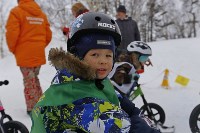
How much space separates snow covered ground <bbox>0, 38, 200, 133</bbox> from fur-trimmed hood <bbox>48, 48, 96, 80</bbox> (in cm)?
352

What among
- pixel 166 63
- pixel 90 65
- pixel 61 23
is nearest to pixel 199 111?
pixel 90 65

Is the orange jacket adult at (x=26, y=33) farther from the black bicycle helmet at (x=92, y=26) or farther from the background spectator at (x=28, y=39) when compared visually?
the black bicycle helmet at (x=92, y=26)

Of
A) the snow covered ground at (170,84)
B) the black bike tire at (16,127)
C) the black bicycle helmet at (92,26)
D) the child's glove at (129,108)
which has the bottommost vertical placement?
the snow covered ground at (170,84)

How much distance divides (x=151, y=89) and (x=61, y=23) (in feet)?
62.4

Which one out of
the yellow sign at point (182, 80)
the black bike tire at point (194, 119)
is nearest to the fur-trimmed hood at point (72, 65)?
the black bike tire at point (194, 119)

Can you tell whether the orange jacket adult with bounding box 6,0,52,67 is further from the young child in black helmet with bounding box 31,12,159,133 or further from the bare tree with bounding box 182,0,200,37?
the bare tree with bounding box 182,0,200,37

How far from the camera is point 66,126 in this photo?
1631mm

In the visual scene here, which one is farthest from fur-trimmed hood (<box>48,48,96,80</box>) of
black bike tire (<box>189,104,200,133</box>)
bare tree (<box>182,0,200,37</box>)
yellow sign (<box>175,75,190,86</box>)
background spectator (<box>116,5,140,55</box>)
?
bare tree (<box>182,0,200,37</box>)

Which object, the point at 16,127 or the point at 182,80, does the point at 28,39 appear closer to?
A: the point at 16,127

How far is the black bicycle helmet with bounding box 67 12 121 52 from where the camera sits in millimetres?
1822

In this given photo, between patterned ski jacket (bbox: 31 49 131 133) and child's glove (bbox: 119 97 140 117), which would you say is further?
child's glove (bbox: 119 97 140 117)

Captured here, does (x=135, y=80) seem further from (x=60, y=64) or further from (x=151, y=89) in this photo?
(x=151, y=89)

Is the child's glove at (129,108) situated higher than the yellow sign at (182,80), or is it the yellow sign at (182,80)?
the child's glove at (129,108)

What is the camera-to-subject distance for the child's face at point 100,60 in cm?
176
